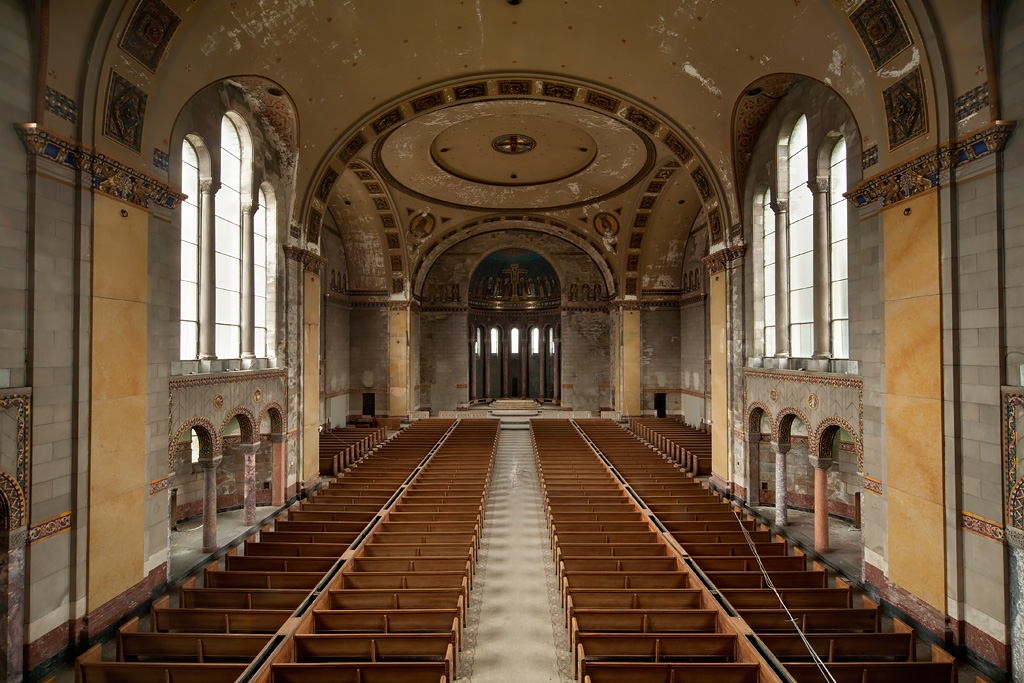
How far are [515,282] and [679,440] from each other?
742 inches

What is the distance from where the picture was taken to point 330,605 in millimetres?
7113

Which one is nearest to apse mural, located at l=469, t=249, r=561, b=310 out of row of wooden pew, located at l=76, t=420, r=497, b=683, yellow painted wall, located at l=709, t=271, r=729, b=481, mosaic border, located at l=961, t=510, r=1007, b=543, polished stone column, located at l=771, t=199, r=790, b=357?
yellow painted wall, located at l=709, t=271, r=729, b=481

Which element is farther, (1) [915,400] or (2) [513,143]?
(2) [513,143]

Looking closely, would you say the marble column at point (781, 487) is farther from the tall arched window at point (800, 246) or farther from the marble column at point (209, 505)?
the marble column at point (209, 505)

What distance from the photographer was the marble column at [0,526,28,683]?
609cm

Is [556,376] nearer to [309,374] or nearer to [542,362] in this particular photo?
[542,362]

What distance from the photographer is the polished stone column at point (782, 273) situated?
12656 mm

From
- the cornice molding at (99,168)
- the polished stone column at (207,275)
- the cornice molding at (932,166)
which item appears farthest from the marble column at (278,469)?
the cornice molding at (932,166)

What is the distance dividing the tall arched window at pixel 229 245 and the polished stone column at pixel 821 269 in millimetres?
13418

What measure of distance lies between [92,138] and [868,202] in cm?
1247

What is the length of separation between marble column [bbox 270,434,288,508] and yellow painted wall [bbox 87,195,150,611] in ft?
17.9

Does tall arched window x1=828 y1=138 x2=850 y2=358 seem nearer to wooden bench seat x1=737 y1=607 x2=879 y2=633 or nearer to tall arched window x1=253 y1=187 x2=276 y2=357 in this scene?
wooden bench seat x1=737 y1=607 x2=879 y2=633

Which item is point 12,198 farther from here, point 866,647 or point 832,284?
point 832,284

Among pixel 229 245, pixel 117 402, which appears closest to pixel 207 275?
pixel 229 245
